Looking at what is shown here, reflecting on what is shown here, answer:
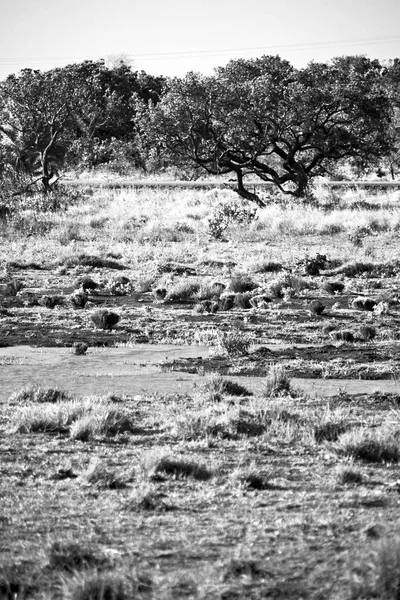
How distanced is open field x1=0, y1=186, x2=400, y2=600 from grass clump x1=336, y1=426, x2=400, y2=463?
1 cm

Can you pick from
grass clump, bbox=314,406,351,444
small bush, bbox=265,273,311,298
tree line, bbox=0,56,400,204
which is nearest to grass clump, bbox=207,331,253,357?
grass clump, bbox=314,406,351,444

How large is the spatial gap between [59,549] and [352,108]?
95.9 ft

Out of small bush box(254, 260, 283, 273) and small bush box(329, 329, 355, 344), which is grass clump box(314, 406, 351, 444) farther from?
small bush box(254, 260, 283, 273)

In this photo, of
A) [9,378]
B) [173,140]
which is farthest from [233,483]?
[173,140]

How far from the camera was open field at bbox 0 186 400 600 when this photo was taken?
5074 millimetres

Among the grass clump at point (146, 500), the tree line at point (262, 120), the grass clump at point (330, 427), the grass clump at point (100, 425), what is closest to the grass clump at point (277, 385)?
the grass clump at point (330, 427)

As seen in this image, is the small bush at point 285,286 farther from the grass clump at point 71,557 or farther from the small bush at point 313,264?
the grass clump at point 71,557

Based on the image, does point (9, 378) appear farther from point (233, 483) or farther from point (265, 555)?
point (265, 555)

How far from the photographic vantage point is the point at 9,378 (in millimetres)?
11281

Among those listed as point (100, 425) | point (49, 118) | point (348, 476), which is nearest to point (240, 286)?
point (100, 425)

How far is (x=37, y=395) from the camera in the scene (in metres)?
9.79

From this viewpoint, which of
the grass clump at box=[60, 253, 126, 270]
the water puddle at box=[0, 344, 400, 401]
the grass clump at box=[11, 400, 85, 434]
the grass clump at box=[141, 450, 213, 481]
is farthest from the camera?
the grass clump at box=[60, 253, 126, 270]

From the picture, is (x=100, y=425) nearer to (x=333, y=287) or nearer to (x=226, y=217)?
(x=333, y=287)

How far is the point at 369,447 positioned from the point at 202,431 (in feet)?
4.83
